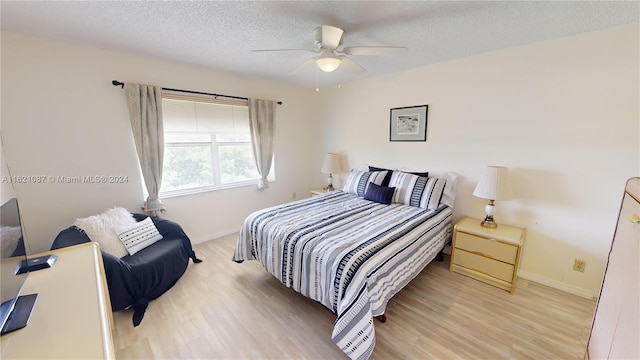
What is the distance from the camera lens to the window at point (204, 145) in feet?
9.43

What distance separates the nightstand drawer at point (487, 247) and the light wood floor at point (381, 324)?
12.5 inches

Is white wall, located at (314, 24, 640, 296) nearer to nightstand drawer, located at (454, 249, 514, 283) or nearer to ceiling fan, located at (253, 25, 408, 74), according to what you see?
nightstand drawer, located at (454, 249, 514, 283)

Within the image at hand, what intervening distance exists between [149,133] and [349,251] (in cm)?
253

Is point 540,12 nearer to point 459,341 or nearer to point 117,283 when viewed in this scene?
point 459,341

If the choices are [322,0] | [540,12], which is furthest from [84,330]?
[540,12]

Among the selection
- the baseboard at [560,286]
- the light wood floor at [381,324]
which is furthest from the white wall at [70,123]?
the baseboard at [560,286]

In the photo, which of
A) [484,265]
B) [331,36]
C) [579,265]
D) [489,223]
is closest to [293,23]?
[331,36]

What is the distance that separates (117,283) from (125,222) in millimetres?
666

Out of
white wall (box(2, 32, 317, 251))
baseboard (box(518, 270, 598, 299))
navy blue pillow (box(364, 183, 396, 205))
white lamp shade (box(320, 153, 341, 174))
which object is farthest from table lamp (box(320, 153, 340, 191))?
baseboard (box(518, 270, 598, 299))

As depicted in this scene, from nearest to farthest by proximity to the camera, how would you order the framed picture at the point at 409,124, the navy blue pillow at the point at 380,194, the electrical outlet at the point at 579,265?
1. the electrical outlet at the point at 579,265
2. the navy blue pillow at the point at 380,194
3. the framed picture at the point at 409,124

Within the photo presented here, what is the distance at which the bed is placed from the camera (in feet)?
4.94

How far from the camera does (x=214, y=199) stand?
3.30m

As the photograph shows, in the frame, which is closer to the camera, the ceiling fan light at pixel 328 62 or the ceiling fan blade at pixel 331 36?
the ceiling fan blade at pixel 331 36

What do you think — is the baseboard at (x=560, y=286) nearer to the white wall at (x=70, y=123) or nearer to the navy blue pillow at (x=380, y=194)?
the navy blue pillow at (x=380, y=194)
